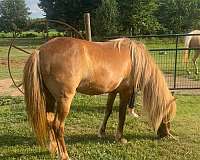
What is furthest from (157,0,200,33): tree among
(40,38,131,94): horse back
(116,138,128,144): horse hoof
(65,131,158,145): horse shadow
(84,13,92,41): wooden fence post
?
(40,38,131,94): horse back

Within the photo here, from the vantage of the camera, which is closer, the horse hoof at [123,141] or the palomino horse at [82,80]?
the palomino horse at [82,80]

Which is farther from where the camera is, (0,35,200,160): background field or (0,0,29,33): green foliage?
(0,0,29,33): green foliage

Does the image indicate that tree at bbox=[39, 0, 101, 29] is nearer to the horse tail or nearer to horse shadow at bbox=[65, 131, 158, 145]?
horse shadow at bbox=[65, 131, 158, 145]

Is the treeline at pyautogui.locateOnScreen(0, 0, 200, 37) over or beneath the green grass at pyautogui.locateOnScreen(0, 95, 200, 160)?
over

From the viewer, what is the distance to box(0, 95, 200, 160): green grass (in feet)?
15.8

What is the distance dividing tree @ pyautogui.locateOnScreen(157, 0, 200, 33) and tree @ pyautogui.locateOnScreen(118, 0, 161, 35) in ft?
5.30

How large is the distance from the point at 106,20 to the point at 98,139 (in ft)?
80.8

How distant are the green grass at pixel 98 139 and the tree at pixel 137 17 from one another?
26.2 meters

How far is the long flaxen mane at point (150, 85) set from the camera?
5164 millimetres

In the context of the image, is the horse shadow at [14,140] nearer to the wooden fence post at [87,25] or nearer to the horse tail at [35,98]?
the horse tail at [35,98]

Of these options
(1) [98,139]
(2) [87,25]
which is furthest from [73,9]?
(1) [98,139]

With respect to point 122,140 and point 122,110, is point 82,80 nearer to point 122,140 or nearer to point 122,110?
point 122,110

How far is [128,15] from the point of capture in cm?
3341

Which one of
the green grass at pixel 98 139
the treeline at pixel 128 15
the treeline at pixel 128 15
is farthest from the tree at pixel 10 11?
the green grass at pixel 98 139
